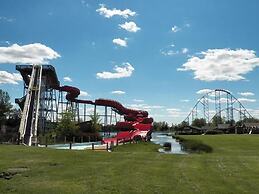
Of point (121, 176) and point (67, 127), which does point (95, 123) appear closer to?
point (67, 127)

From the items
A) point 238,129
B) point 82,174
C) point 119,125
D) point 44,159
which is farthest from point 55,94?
point 238,129

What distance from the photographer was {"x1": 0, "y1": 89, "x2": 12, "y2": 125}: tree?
269ft

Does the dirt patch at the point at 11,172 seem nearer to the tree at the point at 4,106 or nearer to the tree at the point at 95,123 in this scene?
the tree at the point at 95,123

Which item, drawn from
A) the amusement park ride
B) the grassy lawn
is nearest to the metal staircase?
the amusement park ride

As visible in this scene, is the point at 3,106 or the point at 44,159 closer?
the point at 44,159

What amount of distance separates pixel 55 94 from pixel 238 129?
82079 millimetres

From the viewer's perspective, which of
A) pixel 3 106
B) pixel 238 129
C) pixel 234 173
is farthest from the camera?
pixel 238 129

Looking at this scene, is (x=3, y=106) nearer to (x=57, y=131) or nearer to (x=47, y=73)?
(x=47, y=73)

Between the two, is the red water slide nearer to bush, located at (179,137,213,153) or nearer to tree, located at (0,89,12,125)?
tree, located at (0,89,12,125)

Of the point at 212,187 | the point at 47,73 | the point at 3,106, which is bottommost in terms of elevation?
the point at 212,187

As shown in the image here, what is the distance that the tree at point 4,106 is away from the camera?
8207 cm

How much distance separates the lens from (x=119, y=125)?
268 feet

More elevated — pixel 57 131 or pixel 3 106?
pixel 3 106

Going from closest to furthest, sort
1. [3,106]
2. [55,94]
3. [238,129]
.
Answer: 1. [55,94]
2. [3,106]
3. [238,129]
